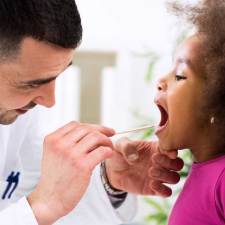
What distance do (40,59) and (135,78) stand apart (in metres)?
1.50

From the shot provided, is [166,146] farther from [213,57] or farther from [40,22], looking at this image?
[40,22]

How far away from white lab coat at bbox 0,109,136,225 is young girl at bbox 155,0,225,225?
302mm

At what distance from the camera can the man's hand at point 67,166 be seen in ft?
3.08

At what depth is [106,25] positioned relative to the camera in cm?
244

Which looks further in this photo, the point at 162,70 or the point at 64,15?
the point at 162,70

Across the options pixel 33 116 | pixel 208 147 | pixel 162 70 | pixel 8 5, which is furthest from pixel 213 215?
pixel 162 70

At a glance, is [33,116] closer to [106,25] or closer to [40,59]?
[40,59]

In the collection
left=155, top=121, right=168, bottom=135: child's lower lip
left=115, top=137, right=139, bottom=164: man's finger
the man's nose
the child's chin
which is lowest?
left=115, top=137, right=139, bottom=164: man's finger

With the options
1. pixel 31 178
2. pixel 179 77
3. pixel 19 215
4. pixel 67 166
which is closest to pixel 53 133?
pixel 67 166

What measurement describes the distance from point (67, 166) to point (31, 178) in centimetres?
44

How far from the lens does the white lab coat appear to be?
1.27m

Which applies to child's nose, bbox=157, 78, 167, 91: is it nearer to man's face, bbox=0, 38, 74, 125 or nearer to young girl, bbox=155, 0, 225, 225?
young girl, bbox=155, 0, 225, 225

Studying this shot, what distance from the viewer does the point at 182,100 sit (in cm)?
95

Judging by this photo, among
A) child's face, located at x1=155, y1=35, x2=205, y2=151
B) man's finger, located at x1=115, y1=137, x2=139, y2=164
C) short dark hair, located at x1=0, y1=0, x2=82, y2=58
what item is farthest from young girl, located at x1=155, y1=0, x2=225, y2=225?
short dark hair, located at x1=0, y1=0, x2=82, y2=58
